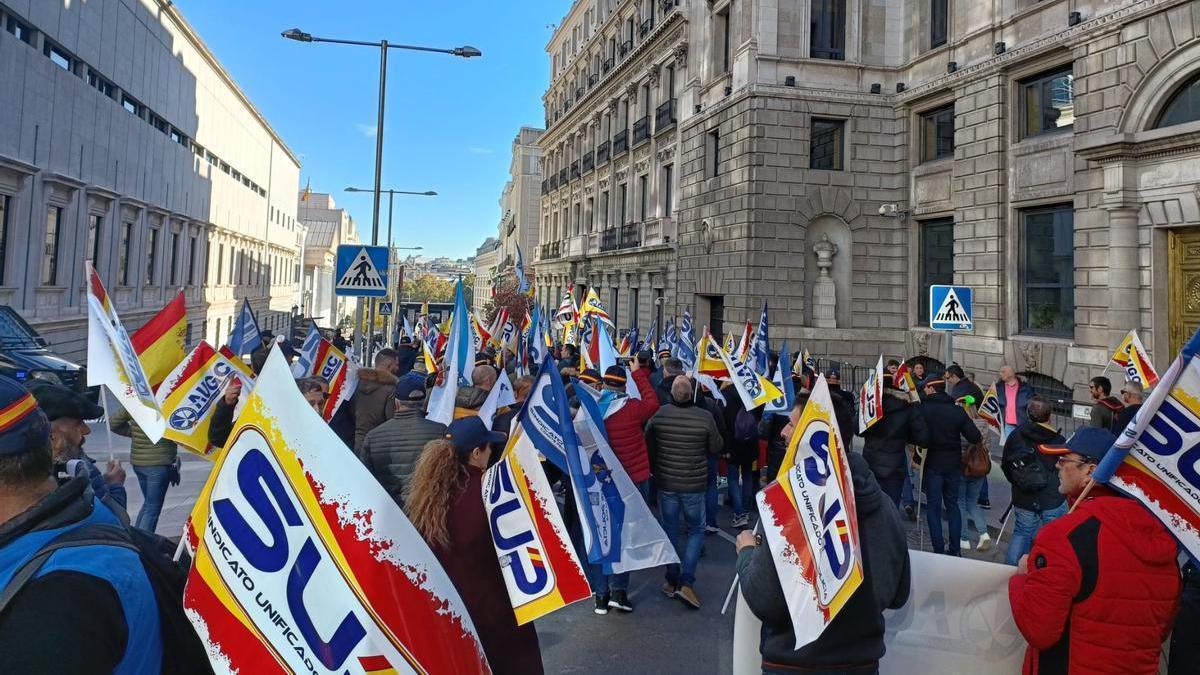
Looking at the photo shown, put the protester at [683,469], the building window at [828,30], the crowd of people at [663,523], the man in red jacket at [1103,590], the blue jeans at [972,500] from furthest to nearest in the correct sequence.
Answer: the building window at [828,30] → the blue jeans at [972,500] → the protester at [683,469] → the man in red jacket at [1103,590] → the crowd of people at [663,523]

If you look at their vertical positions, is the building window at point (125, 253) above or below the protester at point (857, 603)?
above

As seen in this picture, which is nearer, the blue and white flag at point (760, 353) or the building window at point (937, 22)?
the blue and white flag at point (760, 353)

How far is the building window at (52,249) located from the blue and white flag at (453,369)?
18.5 m

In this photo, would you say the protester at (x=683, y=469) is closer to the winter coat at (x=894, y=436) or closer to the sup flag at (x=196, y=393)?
the winter coat at (x=894, y=436)

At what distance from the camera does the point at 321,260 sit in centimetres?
8538

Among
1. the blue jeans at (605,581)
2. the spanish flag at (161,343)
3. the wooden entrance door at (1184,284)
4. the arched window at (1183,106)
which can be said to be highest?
the arched window at (1183,106)

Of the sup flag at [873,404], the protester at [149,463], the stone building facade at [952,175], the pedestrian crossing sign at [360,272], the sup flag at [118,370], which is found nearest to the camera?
the sup flag at [118,370]

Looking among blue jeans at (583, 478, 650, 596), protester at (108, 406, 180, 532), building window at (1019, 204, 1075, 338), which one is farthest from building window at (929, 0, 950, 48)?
protester at (108, 406, 180, 532)

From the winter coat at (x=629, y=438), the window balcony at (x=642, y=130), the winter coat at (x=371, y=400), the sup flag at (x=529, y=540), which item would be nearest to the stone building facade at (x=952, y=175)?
the window balcony at (x=642, y=130)

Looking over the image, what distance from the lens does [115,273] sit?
82.6 ft

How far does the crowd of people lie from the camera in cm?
158

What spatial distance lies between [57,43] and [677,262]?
21155 millimetres

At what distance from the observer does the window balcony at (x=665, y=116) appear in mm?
28984

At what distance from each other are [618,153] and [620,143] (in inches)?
20.4
